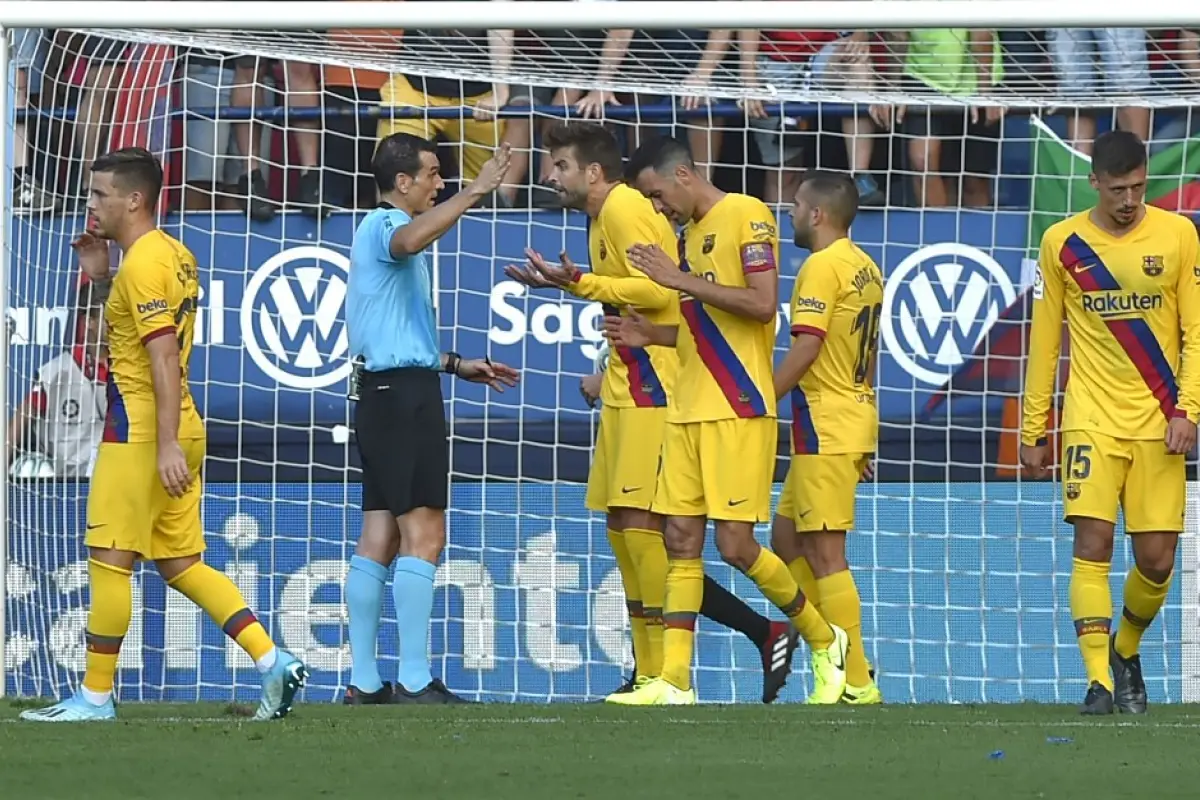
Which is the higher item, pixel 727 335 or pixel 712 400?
pixel 727 335

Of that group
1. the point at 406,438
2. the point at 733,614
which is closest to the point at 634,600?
the point at 733,614

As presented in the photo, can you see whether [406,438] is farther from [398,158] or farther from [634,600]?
[634,600]

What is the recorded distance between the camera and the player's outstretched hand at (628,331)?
7.38m

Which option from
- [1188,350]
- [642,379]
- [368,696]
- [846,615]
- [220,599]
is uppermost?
[1188,350]

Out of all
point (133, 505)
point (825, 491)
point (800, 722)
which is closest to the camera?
point (800, 722)

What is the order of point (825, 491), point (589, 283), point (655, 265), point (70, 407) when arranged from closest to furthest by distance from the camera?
point (655, 265) < point (589, 283) < point (825, 491) < point (70, 407)

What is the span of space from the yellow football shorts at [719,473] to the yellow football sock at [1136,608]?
111 cm

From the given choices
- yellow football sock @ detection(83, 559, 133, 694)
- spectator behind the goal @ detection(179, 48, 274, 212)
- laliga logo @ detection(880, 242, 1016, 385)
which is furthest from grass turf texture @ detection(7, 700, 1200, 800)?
spectator behind the goal @ detection(179, 48, 274, 212)

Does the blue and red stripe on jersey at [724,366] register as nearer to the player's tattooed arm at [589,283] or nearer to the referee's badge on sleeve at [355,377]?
the player's tattooed arm at [589,283]

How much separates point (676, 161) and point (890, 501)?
2829 mm

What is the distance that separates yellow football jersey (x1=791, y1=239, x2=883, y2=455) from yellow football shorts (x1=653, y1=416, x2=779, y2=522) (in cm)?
49

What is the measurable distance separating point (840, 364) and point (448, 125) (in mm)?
2751

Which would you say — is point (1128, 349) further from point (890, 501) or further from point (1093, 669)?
point (890, 501)

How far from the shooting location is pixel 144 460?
660 cm
